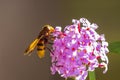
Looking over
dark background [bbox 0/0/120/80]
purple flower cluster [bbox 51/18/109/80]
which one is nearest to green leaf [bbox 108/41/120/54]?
purple flower cluster [bbox 51/18/109/80]

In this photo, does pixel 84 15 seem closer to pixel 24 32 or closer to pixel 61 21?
pixel 61 21

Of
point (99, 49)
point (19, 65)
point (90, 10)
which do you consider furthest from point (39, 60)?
point (99, 49)

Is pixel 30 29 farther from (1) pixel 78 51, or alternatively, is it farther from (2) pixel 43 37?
(1) pixel 78 51

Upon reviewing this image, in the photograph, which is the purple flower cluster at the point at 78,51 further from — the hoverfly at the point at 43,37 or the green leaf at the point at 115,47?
the green leaf at the point at 115,47

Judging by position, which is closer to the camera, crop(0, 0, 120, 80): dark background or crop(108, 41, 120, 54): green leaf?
crop(108, 41, 120, 54): green leaf

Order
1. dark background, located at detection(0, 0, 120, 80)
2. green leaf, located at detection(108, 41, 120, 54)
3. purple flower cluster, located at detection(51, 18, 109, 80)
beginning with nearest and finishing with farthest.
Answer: purple flower cluster, located at detection(51, 18, 109, 80)
green leaf, located at detection(108, 41, 120, 54)
dark background, located at detection(0, 0, 120, 80)

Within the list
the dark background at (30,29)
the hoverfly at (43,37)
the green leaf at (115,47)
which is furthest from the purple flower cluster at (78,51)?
the dark background at (30,29)

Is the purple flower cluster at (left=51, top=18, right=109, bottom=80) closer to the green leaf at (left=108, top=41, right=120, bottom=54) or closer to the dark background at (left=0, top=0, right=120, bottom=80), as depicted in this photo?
the green leaf at (left=108, top=41, right=120, bottom=54)
